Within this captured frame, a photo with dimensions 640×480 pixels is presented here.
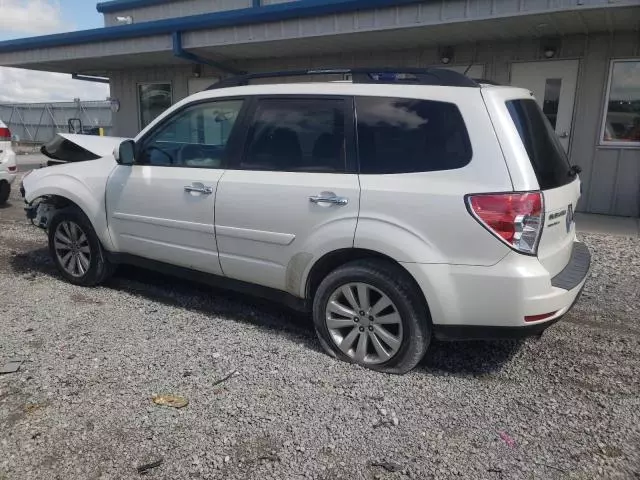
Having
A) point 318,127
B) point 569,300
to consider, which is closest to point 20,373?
point 318,127

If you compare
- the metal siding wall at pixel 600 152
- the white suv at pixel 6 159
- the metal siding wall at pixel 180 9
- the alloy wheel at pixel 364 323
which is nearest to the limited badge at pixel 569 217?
the alloy wheel at pixel 364 323

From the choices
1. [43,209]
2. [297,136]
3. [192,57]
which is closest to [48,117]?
[192,57]

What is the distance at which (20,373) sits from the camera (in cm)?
335

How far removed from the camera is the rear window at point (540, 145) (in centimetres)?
309

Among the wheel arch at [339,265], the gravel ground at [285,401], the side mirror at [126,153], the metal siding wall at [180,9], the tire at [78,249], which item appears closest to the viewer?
the gravel ground at [285,401]

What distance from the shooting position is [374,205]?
10.6 feet

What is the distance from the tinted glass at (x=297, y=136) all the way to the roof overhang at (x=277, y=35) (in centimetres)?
470

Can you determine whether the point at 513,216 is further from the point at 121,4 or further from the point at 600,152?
the point at 121,4

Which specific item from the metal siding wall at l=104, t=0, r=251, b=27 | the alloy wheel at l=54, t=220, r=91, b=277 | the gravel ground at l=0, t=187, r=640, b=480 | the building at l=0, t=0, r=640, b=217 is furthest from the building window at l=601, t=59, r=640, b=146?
the metal siding wall at l=104, t=0, r=251, b=27

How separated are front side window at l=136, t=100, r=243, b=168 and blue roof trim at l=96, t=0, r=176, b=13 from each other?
13.1 meters

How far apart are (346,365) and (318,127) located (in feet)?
5.34

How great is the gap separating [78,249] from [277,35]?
577 cm

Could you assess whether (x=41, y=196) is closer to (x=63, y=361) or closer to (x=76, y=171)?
(x=76, y=171)

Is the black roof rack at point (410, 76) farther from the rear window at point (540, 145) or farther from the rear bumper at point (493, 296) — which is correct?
the rear bumper at point (493, 296)
